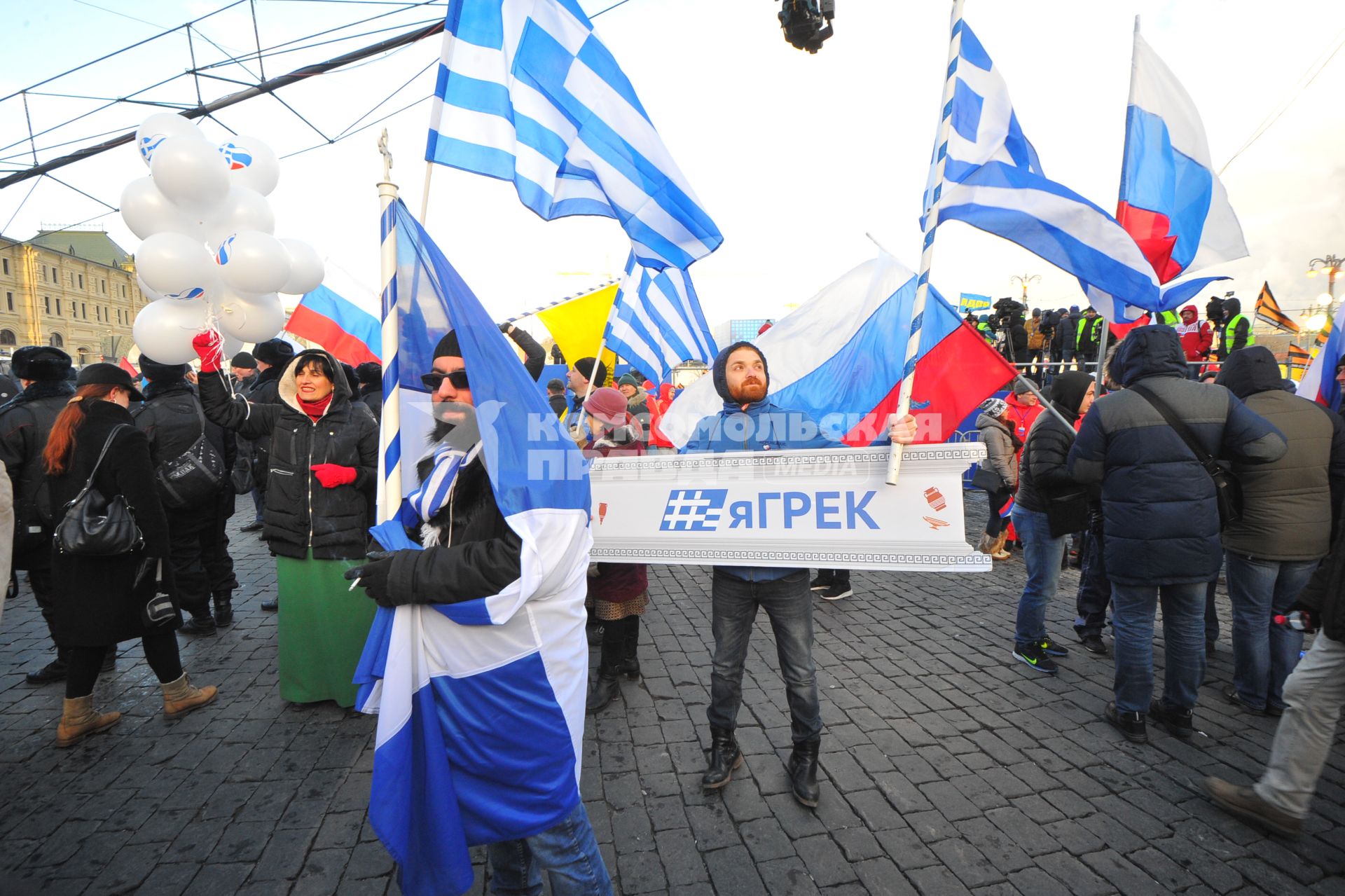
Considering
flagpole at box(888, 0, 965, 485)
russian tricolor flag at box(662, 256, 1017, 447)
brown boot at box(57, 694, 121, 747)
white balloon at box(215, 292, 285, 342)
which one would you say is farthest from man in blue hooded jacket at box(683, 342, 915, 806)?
white balloon at box(215, 292, 285, 342)

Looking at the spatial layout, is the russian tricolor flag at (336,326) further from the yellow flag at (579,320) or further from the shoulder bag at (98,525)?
the shoulder bag at (98,525)

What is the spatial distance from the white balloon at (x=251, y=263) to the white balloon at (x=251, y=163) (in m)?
1.32

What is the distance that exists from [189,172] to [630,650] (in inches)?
196

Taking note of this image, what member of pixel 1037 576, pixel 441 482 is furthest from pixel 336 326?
pixel 1037 576

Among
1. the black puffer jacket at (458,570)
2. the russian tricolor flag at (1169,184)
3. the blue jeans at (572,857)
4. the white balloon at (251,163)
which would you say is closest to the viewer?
the black puffer jacket at (458,570)

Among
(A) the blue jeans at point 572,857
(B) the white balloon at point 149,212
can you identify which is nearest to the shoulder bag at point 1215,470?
(A) the blue jeans at point 572,857

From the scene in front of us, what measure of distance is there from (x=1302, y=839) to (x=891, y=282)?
4.17 meters

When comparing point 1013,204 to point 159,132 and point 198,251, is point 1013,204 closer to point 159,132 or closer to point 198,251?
point 198,251

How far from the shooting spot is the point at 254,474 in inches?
234

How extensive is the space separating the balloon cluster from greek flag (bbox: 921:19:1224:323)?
4.63 metres

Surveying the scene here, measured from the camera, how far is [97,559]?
11.2 feet

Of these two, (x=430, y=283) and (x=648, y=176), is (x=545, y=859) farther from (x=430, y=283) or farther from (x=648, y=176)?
(x=648, y=176)

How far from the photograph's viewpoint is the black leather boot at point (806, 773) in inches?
113

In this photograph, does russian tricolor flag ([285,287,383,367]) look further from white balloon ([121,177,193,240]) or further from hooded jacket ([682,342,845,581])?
hooded jacket ([682,342,845,581])
